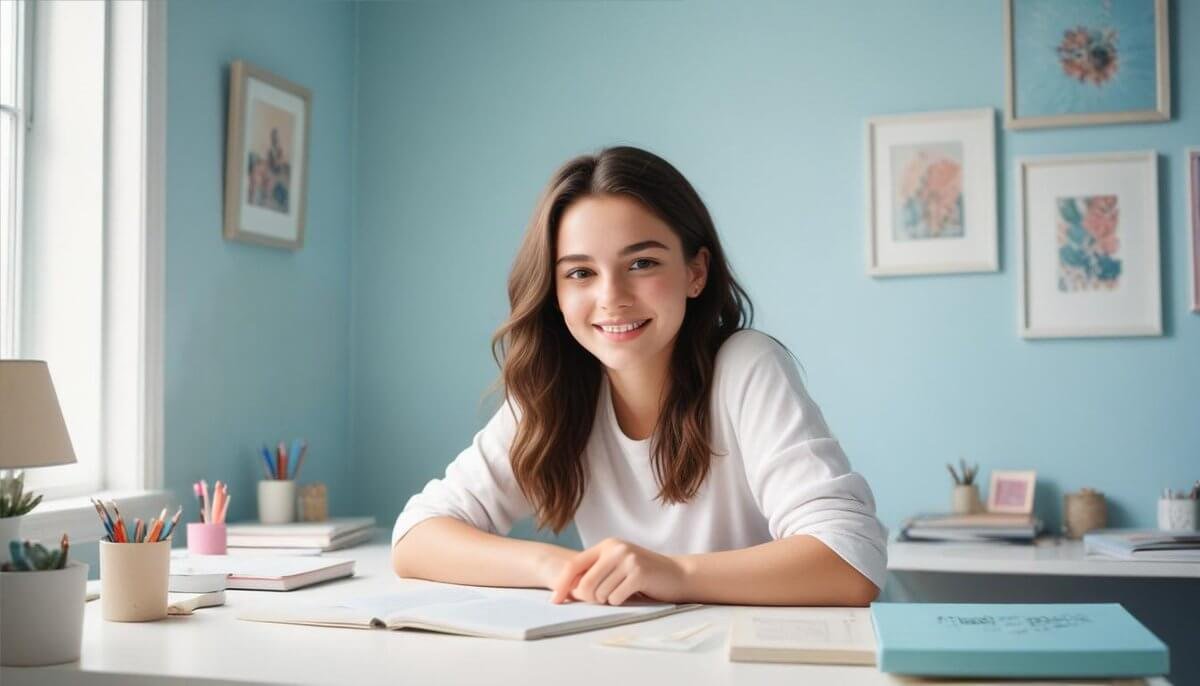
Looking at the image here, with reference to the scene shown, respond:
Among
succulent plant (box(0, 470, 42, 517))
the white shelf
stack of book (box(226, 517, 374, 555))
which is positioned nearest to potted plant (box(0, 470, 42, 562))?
succulent plant (box(0, 470, 42, 517))

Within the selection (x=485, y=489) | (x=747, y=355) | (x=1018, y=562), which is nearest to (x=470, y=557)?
(x=485, y=489)

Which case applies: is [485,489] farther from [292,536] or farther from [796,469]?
[292,536]

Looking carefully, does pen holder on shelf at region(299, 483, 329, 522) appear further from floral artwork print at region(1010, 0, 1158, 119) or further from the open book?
floral artwork print at region(1010, 0, 1158, 119)

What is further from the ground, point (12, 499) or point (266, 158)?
point (266, 158)

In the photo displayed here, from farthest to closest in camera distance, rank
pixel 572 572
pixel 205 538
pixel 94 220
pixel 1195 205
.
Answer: pixel 1195 205
pixel 94 220
pixel 205 538
pixel 572 572

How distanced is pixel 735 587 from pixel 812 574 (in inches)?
3.8

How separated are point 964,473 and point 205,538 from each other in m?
1.79


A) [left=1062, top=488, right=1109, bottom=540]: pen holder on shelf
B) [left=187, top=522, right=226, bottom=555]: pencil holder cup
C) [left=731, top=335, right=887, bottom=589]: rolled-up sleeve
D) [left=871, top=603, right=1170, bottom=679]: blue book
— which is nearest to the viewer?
[left=871, top=603, right=1170, bottom=679]: blue book

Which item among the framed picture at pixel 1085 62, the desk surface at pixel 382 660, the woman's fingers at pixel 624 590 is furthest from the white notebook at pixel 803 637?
the framed picture at pixel 1085 62

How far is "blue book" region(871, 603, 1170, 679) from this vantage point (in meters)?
0.92

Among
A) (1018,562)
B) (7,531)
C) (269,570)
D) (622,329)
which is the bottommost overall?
(1018,562)

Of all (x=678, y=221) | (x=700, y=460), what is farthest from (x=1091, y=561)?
(x=678, y=221)

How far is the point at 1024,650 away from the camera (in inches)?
36.4

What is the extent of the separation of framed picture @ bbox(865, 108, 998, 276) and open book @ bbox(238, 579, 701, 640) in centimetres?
178
